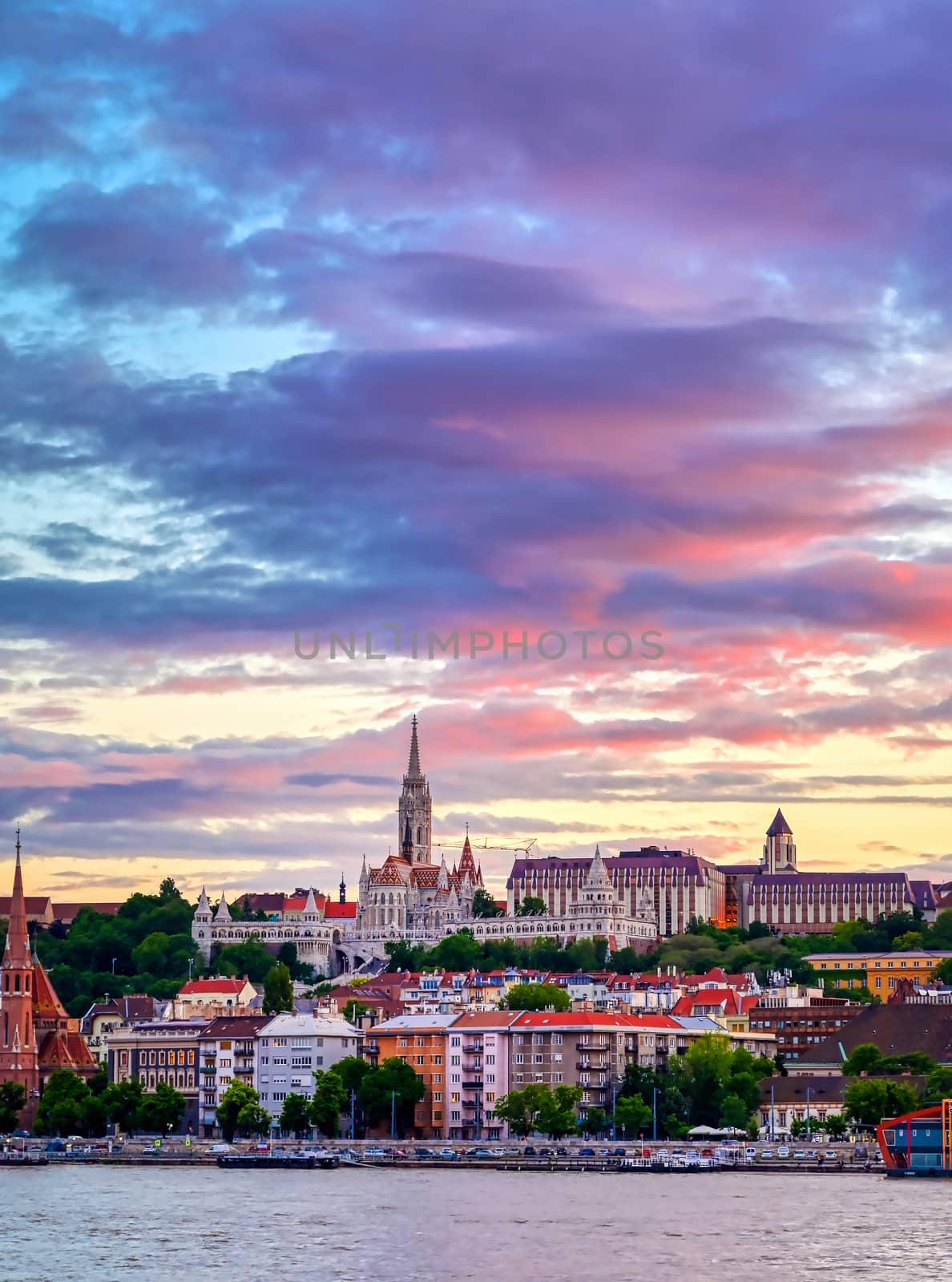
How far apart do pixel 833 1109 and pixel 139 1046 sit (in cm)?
4067

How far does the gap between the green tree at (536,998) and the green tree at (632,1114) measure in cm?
2634

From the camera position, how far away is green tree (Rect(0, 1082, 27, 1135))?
460ft

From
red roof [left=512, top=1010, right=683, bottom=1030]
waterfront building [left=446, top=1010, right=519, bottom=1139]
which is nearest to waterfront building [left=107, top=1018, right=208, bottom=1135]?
waterfront building [left=446, top=1010, right=519, bottom=1139]

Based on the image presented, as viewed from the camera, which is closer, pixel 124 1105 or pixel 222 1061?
pixel 124 1105

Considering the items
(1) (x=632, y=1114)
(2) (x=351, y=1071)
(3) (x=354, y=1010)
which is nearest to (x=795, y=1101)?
(1) (x=632, y=1114)

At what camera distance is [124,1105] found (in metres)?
136

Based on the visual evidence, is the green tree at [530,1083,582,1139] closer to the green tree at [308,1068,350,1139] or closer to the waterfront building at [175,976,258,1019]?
the green tree at [308,1068,350,1139]

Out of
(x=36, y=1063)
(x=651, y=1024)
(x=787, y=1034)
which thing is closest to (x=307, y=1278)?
(x=651, y=1024)

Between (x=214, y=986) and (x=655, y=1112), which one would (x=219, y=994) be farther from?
(x=655, y=1112)

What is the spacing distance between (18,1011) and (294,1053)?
64.9 ft

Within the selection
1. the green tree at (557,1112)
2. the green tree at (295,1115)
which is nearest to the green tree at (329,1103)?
the green tree at (295,1115)

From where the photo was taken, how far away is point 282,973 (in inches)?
6865

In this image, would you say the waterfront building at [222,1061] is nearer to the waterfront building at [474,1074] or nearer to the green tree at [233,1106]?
the green tree at [233,1106]

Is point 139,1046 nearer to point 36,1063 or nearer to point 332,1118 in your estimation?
point 36,1063
